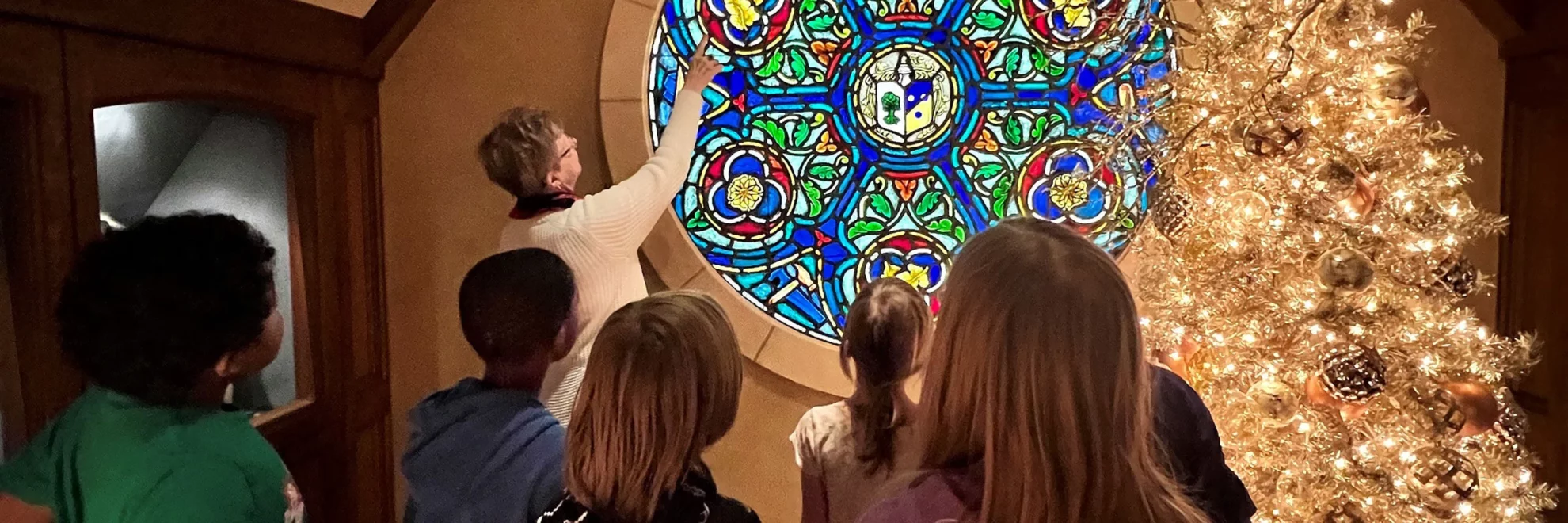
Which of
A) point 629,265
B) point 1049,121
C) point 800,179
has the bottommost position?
point 629,265

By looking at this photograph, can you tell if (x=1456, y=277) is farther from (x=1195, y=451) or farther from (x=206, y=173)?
(x=206, y=173)

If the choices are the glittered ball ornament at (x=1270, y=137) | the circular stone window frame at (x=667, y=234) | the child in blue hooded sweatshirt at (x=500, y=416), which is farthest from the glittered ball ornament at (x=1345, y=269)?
the child in blue hooded sweatshirt at (x=500, y=416)

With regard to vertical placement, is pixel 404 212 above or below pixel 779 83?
below

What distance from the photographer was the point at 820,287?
288 centimetres

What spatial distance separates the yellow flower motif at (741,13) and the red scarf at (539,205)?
3.33ft

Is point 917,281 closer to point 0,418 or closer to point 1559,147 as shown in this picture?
point 1559,147

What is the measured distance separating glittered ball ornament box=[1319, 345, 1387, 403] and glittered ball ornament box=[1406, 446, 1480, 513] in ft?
0.69

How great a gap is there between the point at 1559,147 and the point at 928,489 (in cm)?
254

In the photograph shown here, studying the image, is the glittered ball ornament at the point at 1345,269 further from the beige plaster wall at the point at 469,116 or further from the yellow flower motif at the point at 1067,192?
the beige plaster wall at the point at 469,116

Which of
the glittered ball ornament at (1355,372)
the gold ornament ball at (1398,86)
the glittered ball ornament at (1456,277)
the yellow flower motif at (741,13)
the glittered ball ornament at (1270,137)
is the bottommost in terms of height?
the glittered ball ornament at (1355,372)

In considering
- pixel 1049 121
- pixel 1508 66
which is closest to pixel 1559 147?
pixel 1508 66

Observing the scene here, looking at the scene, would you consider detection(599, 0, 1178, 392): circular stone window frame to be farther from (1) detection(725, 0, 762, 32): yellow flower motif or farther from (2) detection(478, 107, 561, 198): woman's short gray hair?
(2) detection(478, 107, 561, 198): woman's short gray hair

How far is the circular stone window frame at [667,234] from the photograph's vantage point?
8.78ft

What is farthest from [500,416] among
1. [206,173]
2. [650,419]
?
[206,173]
